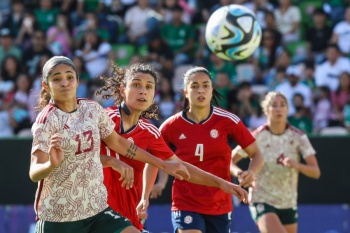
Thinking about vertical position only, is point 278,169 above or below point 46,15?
below

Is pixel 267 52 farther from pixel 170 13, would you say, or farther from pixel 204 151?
pixel 204 151

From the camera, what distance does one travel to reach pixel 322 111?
13773mm

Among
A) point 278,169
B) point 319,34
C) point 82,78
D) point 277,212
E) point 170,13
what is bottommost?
point 277,212

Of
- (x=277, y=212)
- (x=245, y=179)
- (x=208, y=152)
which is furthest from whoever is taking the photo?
(x=277, y=212)

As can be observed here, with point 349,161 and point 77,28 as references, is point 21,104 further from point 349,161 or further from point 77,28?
point 349,161

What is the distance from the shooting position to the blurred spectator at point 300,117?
13.5 m

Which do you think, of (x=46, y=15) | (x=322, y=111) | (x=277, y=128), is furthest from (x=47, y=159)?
(x=46, y=15)

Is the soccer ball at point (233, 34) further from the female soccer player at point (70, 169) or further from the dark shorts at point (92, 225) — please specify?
the dark shorts at point (92, 225)

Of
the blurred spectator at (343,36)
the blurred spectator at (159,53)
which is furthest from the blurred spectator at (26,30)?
the blurred spectator at (343,36)

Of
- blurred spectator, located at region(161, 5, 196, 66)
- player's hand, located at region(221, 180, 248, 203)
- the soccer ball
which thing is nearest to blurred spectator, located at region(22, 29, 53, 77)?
blurred spectator, located at region(161, 5, 196, 66)

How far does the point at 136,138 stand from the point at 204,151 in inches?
42.5

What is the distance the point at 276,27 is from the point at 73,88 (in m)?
9.90

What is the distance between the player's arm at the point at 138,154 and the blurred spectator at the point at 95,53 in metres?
8.94

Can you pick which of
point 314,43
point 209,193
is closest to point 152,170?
point 209,193
